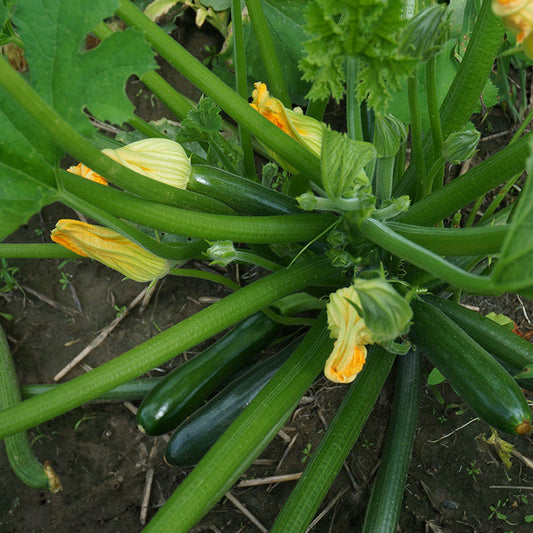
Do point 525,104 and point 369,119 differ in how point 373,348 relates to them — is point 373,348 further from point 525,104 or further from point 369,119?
point 525,104

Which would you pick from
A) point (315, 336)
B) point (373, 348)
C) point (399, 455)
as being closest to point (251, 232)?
point (315, 336)

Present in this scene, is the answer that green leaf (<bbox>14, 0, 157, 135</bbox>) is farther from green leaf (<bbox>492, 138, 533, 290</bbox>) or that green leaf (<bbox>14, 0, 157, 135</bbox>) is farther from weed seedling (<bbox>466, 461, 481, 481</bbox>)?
weed seedling (<bbox>466, 461, 481, 481</bbox>)

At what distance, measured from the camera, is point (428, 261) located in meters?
0.86

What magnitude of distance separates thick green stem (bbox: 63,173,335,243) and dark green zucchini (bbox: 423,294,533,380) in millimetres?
492

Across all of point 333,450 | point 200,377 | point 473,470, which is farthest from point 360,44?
point 473,470

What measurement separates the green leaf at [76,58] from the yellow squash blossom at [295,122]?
36 cm

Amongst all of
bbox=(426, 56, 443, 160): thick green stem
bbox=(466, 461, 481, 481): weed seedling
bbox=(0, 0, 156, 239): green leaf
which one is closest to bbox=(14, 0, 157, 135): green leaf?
bbox=(0, 0, 156, 239): green leaf

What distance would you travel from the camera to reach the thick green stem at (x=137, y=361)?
99 centimetres

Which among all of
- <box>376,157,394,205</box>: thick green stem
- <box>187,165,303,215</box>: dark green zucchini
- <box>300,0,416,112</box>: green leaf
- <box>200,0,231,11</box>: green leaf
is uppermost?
<box>300,0,416,112</box>: green leaf

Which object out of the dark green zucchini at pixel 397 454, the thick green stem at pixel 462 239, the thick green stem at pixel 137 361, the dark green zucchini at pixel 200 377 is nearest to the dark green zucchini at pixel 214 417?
the dark green zucchini at pixel 200 377

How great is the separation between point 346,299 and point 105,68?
0.61m

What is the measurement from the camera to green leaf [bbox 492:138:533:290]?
0.63m

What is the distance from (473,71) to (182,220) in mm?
739

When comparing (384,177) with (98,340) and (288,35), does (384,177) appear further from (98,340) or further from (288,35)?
(98,340)
